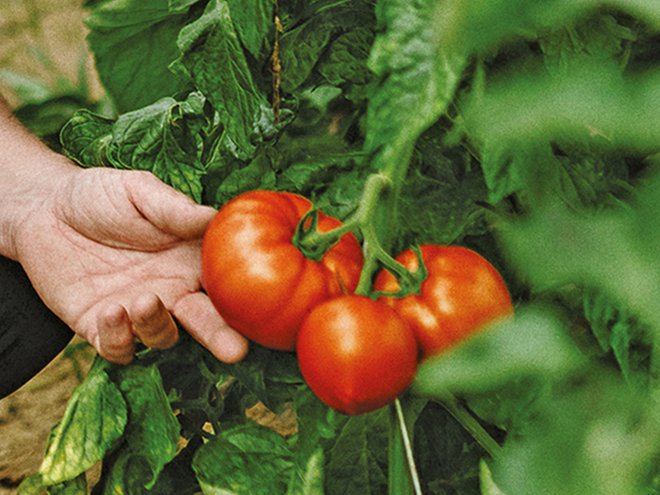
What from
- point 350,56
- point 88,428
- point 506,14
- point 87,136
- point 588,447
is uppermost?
point 506,14

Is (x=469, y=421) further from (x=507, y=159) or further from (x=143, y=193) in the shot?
(x=143, y=193)

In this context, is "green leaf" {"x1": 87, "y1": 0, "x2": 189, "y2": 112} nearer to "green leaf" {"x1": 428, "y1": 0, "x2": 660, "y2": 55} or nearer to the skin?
the skin

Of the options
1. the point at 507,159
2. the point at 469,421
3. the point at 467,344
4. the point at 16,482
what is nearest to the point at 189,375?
the point at 469,421

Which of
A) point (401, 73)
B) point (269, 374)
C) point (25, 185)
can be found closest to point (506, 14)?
point (401, 73)

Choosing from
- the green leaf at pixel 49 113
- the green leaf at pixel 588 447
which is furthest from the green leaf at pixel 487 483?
the green leaf at pixel 49 113

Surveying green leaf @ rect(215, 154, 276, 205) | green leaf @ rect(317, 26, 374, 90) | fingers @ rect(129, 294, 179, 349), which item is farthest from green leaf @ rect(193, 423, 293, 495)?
green leaf @ rect(317, 26, 374, 90)

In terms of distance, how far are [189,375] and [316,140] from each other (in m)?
0.25

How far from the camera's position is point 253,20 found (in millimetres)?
652

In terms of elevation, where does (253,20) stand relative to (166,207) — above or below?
above

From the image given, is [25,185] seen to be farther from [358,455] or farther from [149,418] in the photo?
[358,455]

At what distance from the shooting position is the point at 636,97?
21 cm

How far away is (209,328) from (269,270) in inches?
6.4

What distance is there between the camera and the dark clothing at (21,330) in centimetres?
97

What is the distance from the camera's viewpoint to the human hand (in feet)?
2.49
